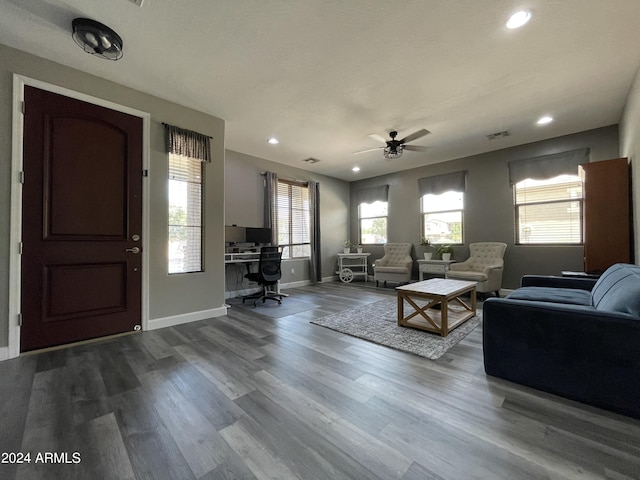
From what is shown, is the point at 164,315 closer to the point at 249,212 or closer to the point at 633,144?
the point at 249,212

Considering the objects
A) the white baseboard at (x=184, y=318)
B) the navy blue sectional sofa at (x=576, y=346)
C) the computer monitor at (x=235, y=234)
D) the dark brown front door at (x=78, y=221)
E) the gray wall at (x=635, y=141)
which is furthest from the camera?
the computer monitor at (x=235, y=234)

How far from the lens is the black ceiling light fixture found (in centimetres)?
196

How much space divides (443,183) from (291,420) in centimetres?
554

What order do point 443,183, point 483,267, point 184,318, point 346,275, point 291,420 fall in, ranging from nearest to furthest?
point 291,420 < point 184,318 < point 483,267 < point 443,183 < point 346,275

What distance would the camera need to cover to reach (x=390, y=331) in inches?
113

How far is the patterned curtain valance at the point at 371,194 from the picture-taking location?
259 inches

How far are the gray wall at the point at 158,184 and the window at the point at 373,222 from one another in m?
4.41

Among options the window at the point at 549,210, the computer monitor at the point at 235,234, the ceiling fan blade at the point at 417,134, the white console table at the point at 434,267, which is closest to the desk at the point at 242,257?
the computer monitor at the point at 235,234

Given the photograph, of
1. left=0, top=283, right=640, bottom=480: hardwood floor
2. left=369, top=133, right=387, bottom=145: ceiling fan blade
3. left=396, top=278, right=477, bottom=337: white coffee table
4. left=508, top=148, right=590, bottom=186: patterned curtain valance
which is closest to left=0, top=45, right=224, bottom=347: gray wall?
left=0, top=283, right=640, bottom=480: hardwood floor

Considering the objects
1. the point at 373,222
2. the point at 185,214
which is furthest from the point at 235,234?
the point at 373,222

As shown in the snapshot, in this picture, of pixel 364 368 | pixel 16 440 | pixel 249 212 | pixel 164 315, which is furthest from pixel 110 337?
pixel 249 212

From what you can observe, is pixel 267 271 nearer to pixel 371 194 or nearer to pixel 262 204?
pixel 262 204

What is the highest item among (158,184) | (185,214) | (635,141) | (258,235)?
(635,141)

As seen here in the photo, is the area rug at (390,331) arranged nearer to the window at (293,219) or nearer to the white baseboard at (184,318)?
the white baseboard at (184,318)
